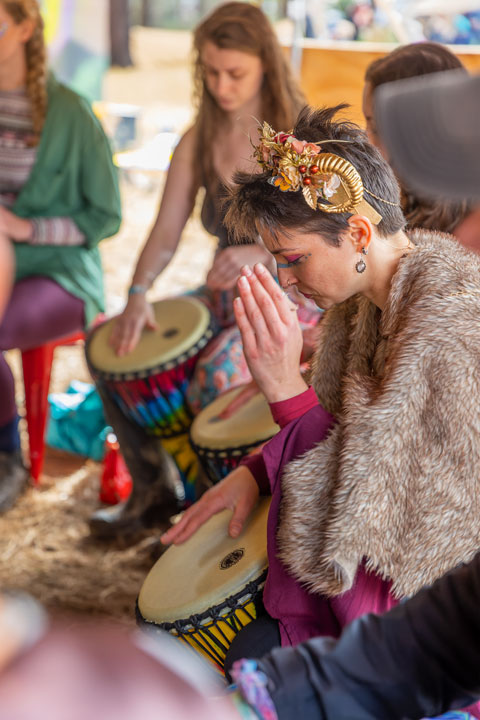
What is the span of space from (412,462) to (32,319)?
185 cm

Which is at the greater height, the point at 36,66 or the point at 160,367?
the point at 36,66

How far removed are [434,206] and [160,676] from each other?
148 cm

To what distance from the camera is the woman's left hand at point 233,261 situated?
234cm

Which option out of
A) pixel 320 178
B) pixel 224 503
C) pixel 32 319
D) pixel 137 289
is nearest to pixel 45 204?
pixel 32 319

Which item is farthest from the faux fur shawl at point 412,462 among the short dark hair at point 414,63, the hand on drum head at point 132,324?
the hand on drum head at point 132,324

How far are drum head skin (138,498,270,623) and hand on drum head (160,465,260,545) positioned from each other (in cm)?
2

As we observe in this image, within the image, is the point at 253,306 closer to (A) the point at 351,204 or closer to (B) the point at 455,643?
(A) the point at 351,204

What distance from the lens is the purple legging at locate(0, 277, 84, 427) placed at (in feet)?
9.04

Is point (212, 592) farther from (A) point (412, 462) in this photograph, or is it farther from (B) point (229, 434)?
(B) point (229, 434)

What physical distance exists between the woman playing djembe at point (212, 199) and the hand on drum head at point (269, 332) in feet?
2.76

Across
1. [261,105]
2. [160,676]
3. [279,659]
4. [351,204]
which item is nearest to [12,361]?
[261,105]

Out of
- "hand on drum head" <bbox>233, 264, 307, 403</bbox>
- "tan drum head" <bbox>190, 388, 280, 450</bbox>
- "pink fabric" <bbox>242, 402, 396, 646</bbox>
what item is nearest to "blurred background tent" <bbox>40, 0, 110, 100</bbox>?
"tan drum head" <bbox>190, 388, 280, 450</bbox>

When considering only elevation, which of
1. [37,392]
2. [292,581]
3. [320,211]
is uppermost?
[320,211]

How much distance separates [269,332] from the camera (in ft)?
4.58
